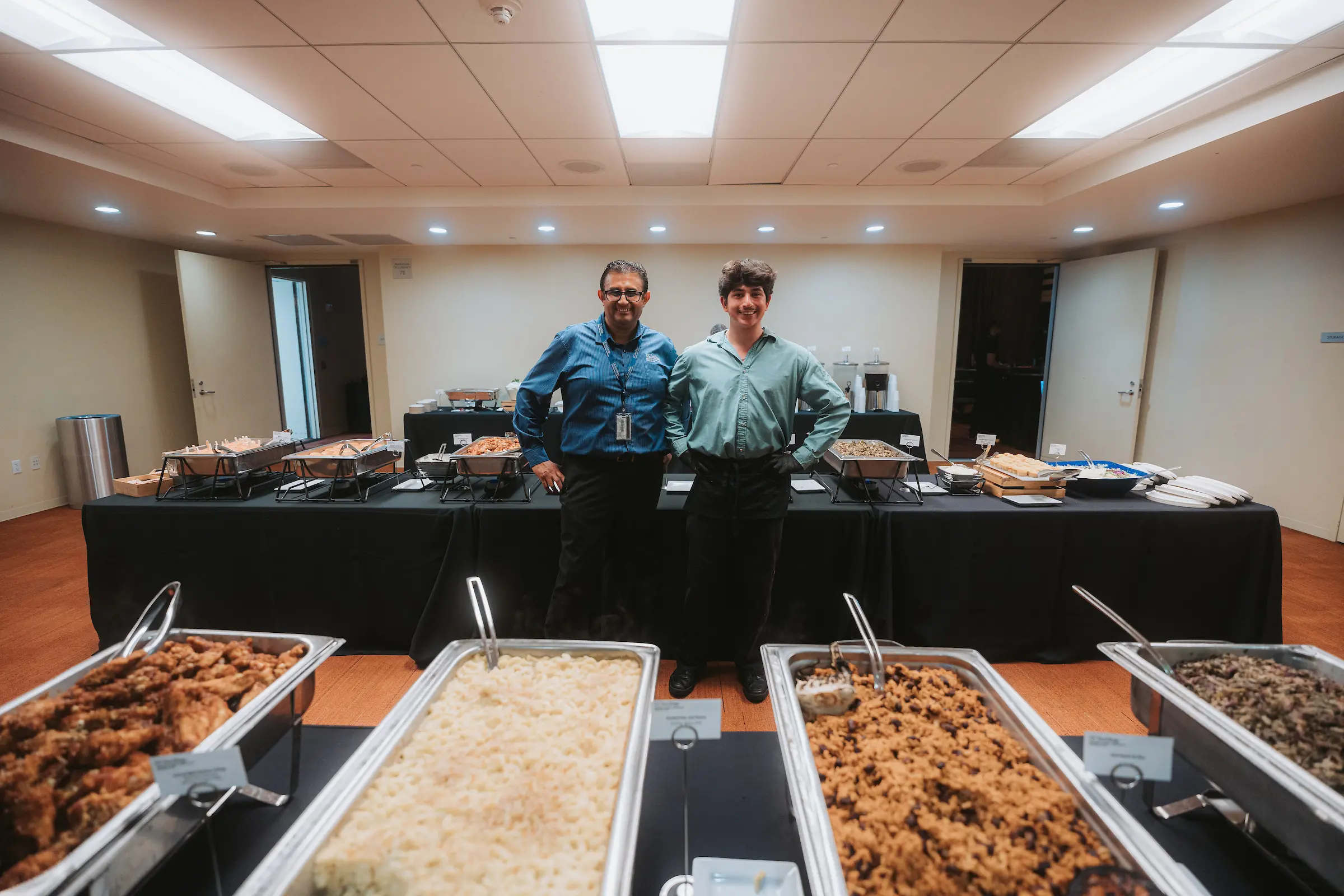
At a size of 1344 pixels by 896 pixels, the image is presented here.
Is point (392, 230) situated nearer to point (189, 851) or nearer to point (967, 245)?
point (189, 851)

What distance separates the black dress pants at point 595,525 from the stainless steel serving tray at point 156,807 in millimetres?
832

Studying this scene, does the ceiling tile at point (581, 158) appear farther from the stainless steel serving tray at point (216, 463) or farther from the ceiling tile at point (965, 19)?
the stainless steel serving tray at point (216, 463)

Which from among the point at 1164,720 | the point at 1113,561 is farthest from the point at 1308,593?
the point at 1164,720

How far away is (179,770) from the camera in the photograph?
0.75 meters

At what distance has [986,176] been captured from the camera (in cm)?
373

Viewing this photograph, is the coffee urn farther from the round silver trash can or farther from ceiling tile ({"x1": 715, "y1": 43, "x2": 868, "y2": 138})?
the round silver trash can

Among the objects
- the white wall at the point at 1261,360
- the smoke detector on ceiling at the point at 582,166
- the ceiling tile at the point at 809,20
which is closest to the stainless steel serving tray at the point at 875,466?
the ceiling tile at the point at 809,20

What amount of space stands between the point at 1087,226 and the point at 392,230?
588cm

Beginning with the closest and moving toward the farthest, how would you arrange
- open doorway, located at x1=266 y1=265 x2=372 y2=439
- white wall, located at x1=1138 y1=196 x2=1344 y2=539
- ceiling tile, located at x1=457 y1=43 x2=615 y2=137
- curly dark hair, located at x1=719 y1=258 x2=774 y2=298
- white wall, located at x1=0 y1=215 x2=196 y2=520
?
curly dark hair, located at x1=719 y1=258 x2=774 y2=298
ceiling tile, located at x1=457 y1=43 x2=615 y2=137
white wall, located at x1=1138 y1=196 x2=1344 y2=539
white wall, located at x1=0 y1=215 x2=196 y2=520
open doorway, located at x1=266 y1=265 x2=372 y2=439

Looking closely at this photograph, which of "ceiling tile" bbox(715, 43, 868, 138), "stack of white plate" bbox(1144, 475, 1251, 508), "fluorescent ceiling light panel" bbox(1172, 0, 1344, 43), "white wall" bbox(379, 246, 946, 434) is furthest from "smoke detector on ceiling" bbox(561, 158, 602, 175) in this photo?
"stack of white plate" bbox(1144, 475, 1251, 508)

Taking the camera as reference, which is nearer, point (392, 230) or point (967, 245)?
point (392, 230)

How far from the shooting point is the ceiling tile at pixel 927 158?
3125mm

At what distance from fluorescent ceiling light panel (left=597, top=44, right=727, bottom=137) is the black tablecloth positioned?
8.15 feet

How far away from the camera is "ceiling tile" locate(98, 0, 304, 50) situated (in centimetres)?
191
